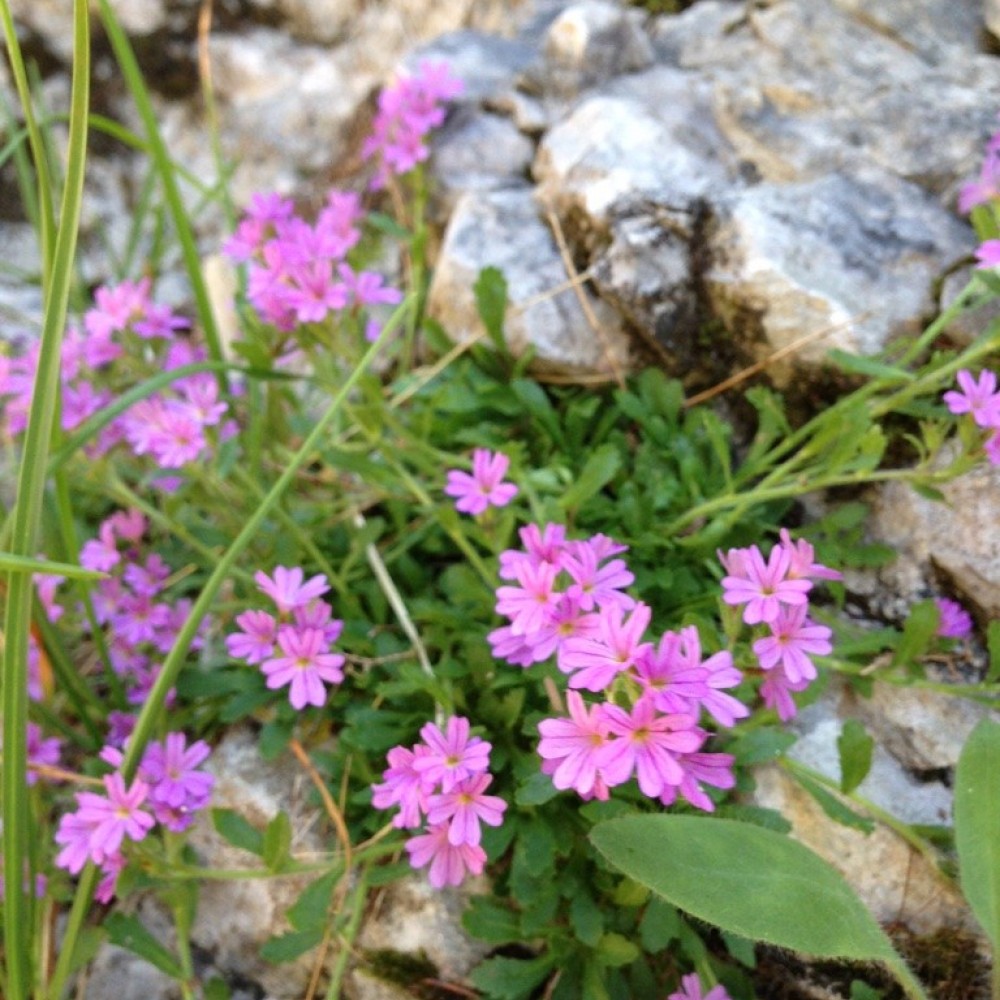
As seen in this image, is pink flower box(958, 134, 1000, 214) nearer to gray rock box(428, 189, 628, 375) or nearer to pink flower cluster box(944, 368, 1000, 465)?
pink flower cluster box(944, 368, 1000, 465)

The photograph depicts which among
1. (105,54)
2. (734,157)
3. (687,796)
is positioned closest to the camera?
(687,796)

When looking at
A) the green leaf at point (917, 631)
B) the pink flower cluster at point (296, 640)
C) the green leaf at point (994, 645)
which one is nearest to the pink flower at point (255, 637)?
the pink flower cluster at point (296, 640)

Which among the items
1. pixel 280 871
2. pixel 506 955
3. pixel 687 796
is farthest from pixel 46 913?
pixel 687 796

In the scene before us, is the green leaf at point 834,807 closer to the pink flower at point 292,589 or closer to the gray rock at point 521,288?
the pink flower at point 292,589

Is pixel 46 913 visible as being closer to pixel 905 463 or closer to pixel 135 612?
pixel 135 612

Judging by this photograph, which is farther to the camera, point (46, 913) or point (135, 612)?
point (135, 612)

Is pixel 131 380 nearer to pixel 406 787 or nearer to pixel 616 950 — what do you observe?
pixel 406 787
